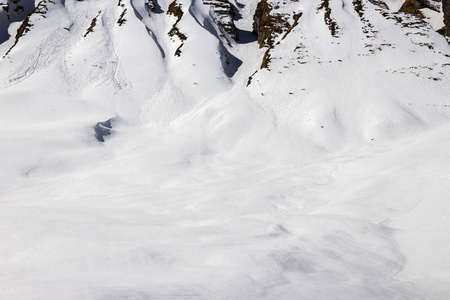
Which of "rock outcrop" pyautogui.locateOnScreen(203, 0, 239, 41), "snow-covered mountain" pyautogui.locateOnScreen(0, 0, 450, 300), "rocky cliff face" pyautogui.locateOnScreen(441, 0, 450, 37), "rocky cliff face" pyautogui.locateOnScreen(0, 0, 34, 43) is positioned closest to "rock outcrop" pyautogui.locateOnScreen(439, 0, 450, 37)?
"rocky cliff face" pyautogui.locateOnScreen(441, 0, 450, 37)

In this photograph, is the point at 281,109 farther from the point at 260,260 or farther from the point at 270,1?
the point at 270,1

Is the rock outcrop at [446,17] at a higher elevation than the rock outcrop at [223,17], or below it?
below

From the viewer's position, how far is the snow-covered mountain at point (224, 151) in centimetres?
460

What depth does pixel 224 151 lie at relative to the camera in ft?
54.5

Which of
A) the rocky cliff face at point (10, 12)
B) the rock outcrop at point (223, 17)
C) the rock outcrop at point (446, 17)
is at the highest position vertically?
the rocky cliff face at point (10, 12)

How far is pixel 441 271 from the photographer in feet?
16.2

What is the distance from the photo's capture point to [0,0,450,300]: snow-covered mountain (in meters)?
4.60

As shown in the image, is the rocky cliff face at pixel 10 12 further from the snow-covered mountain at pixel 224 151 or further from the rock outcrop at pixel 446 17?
the rock outcrop at pixel 446 17

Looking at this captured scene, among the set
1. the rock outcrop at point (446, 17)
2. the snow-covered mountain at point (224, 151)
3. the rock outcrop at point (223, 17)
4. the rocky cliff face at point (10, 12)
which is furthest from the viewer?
the rock outcrop at point (223, 17)

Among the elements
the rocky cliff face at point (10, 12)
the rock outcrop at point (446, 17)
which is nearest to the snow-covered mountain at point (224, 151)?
Result: the rocky cliff face at point (10, 12)

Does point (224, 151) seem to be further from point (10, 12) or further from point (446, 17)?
point (10, 12)

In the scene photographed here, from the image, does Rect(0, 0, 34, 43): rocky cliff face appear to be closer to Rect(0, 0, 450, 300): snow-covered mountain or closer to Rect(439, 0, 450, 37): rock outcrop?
Rect(0, 0, 450, 300): snow-covered mountain

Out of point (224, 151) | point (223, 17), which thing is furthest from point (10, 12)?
point (224, 151)

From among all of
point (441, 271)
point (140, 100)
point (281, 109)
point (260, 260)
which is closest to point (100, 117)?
point (140, 100)
